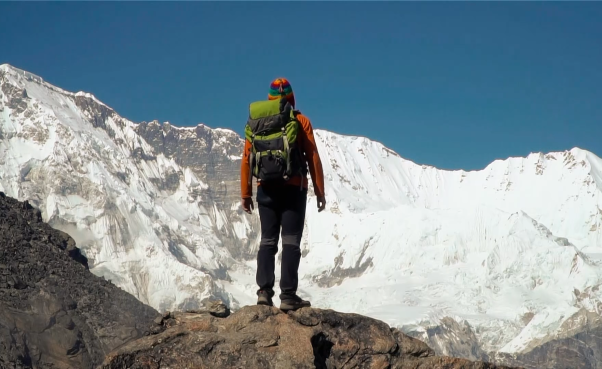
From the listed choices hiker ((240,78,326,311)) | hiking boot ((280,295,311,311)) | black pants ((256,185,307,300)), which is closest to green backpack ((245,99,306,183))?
hiker ((240,78,326,311))

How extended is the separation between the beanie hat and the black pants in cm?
135

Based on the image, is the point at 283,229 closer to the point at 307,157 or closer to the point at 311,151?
the point at 307,157

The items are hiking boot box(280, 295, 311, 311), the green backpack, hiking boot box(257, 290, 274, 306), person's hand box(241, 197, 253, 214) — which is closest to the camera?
the green backpack

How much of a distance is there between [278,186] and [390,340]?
112 inches

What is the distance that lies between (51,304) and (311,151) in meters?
148

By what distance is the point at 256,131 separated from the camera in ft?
57.3

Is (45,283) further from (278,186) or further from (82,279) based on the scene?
(278,186)

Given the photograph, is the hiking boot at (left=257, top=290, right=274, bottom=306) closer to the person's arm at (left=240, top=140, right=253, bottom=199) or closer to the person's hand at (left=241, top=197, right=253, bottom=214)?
the person's hand at (left=241, top=197, right=253, bottom=214)

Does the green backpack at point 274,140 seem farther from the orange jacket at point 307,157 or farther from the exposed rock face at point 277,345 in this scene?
the exposed rock face at point 277,345

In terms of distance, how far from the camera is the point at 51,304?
527 ft

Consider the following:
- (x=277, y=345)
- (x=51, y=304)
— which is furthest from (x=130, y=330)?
(x=277, y=345)

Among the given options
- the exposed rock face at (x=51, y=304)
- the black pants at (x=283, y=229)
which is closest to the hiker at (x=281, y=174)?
the black pants at (x=283, y=229)

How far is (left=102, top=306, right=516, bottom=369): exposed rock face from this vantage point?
51.6ft

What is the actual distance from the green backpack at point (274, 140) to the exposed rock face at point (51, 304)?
11584 cm
